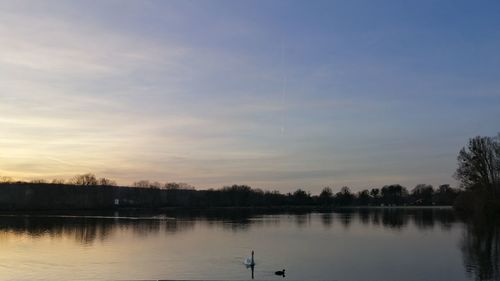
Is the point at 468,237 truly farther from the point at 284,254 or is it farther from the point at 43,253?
the point at 43,253

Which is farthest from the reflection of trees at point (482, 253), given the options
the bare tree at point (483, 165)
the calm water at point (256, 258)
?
the bare tree at point (483, 165)

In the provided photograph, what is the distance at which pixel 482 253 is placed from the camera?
36.8 meters

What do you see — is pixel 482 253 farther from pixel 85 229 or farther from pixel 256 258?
pixel 85 229

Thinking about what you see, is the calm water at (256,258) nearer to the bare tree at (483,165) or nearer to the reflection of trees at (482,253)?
the reflection of trees at (482,253)

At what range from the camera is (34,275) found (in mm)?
27516

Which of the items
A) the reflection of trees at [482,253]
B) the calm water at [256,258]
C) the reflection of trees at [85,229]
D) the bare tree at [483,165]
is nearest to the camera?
the calm water at [256,258]

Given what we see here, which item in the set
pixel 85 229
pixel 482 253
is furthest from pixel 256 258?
pixel 85 229

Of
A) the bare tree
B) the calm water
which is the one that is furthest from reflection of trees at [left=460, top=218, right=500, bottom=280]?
the bare tree

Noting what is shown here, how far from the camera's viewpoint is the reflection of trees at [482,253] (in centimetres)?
2804

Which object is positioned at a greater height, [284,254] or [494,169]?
[494,169]

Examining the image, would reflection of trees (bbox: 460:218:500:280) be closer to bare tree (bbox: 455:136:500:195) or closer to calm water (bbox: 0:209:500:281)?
calm water (bbox: 0:209:500:281)

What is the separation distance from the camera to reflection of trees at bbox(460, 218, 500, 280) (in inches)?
1104

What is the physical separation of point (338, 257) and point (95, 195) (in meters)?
165

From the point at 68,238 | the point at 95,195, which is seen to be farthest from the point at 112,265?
the point at 95,195
